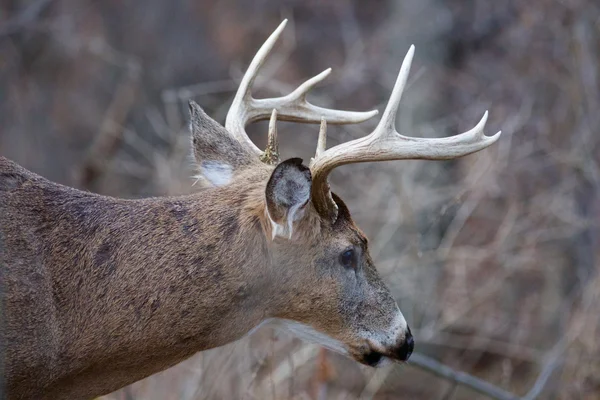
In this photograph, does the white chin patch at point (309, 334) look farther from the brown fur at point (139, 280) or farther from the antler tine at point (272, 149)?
the antler tine at point (272, 149)

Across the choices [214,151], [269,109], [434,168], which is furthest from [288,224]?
[434,168]

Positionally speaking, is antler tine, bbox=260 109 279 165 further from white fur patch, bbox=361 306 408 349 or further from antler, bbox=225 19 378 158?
white fur patch, bbox=361 306 408 349

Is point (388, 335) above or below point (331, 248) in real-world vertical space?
below

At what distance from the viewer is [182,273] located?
4938mm

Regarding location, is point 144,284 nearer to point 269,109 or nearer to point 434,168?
point 269,109

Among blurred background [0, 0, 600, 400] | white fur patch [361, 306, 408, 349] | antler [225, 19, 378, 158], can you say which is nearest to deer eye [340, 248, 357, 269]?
white fur patch [361, 306, 408, 349]

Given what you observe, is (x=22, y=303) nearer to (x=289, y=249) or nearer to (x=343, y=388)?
(x=289, y=249)

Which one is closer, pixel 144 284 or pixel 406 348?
pixel 144 284

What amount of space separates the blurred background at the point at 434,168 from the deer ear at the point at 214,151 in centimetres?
142

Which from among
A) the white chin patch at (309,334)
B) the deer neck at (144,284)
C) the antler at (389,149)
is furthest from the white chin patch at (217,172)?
the white chin patch at (309,334)

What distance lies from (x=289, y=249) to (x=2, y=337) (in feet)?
4.23

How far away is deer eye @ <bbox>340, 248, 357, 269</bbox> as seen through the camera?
17.4 feet

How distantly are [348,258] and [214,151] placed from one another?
3.01 ft

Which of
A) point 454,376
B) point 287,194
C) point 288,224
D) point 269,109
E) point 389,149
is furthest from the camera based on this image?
point 454,376
